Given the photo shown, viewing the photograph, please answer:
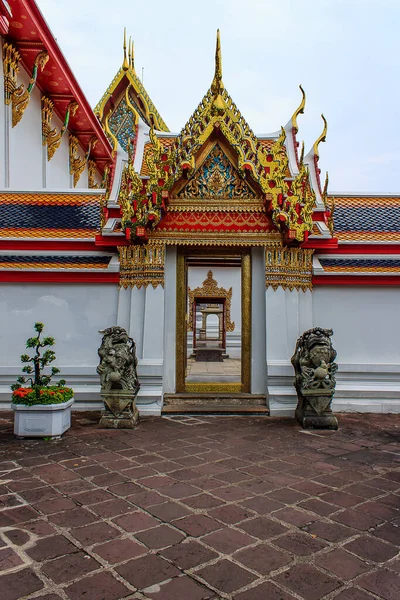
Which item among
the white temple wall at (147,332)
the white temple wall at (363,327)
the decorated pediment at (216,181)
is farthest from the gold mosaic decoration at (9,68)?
the white temple wall at (363,327)

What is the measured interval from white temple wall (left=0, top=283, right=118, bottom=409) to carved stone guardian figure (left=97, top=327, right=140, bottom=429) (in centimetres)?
119

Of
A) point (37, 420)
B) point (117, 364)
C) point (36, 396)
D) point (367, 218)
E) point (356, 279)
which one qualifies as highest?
point (367, 218)

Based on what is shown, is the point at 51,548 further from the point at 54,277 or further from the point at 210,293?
the point at 210,293

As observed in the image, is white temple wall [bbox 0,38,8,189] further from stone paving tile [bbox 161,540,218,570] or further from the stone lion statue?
stone paving tile [bbox 161,540,218,570]

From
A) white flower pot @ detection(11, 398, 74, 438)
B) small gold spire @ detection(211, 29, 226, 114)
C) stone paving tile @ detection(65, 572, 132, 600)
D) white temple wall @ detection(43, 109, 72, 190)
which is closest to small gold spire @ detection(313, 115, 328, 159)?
small gold spire @ detection(211, 29, 226, 114)

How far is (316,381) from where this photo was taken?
235 inches

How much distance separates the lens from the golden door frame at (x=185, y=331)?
7.16 metres

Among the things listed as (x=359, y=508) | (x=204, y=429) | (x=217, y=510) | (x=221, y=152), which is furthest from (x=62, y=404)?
(x=221, y=152)

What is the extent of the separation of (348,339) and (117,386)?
361 cm

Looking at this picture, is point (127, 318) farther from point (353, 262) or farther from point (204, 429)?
point (353, 262)

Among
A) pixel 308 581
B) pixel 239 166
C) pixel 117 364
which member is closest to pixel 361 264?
pixel 239 166

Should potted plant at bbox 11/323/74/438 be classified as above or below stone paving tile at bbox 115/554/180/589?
above

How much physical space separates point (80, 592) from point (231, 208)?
546 cm

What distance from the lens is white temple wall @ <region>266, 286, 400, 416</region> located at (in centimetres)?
684
